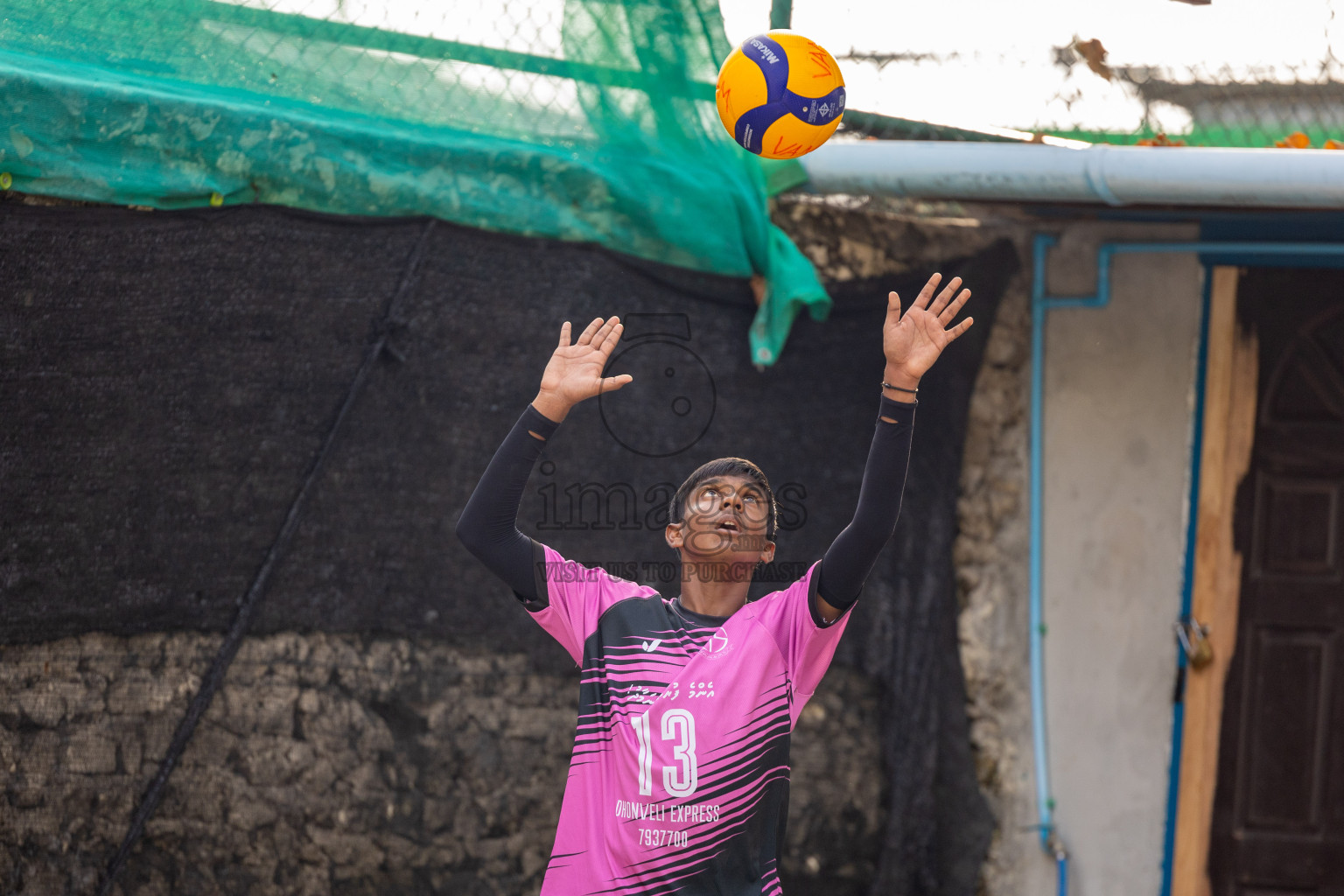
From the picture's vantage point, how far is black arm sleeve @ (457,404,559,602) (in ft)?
7.68

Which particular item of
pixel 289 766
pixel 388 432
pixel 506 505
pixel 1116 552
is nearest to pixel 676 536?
pixel 506 505

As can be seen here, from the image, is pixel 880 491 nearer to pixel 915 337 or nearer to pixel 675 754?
pixel 915 337

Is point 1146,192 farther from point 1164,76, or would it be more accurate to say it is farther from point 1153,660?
point 1153,660

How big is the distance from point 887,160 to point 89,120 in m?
2.16

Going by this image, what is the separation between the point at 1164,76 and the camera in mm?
4008

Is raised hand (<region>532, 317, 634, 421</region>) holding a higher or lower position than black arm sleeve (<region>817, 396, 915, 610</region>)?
higher

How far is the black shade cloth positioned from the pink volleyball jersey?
0.96m

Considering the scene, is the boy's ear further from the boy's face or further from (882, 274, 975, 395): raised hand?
(882, 274, 975, 395): raised hand

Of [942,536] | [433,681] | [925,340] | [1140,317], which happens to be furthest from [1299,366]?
[433,681]

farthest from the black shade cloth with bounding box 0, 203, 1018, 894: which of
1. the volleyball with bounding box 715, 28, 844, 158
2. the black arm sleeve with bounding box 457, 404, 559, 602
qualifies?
the black arm sleeve with bounding box 457, 404, 559, 602

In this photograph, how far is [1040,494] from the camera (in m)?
4.48

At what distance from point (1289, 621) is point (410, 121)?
11.2 ft

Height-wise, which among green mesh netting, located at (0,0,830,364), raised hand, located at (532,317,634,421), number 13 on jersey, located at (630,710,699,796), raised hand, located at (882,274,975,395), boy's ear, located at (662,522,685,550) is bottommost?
number 13 on jersey, located at (630,710,699,796)

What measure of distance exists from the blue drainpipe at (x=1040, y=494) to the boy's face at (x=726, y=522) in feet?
7.46
